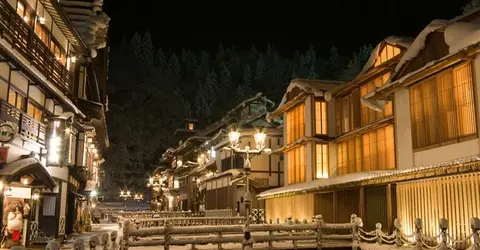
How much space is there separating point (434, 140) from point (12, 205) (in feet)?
68.0

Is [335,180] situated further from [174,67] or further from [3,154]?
[174,67]

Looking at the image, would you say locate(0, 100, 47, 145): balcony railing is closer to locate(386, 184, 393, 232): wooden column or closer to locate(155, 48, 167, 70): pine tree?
locate(386, 184, 393, 232): wooden column

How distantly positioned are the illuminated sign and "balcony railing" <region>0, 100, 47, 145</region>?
403 millimetres

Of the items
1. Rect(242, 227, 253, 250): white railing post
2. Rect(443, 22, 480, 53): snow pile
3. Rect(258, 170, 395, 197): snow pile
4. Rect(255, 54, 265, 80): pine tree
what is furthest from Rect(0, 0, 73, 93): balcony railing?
Rect(255, 54, 265, 80): pine tree

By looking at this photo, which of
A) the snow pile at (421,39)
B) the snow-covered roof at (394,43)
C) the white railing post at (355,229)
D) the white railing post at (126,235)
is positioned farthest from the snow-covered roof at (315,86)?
the white railing post at (126,235)

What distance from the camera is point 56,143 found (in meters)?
23.4

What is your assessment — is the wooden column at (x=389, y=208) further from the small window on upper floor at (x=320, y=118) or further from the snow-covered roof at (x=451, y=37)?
the small window on upper floor at (x=320, y=118)

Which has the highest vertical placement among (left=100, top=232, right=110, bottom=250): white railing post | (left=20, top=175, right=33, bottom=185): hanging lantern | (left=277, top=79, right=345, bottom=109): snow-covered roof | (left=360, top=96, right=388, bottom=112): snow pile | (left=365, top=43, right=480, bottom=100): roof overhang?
(left=277, top=79, right=345, bottom=109): snow-covered roof

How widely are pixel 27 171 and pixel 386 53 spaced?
71.7ft

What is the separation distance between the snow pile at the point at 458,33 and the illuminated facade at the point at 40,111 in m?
18.2

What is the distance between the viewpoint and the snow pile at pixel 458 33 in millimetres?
18406

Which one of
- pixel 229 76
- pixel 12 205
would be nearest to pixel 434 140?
pixel 12 205

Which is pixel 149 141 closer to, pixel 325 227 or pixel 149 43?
pixel 149 43

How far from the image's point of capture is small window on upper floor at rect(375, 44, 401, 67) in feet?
89.6
